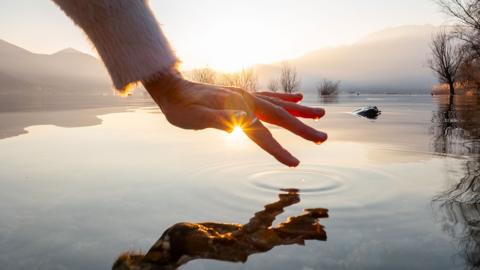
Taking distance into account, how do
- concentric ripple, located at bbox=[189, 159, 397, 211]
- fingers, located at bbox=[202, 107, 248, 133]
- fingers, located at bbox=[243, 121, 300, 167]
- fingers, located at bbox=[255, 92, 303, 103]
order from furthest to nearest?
concentric ripple, located at bbox=[189, 159, 397, 211] < fingers, located at bbox=[255, 92, 303, 103] < fingers, located at bbox=[243, 121, 300, 167] < fingers, located at bbox=[202, 107, 248, 133]

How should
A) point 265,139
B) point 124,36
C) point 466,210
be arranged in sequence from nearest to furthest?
point 124,36
point 265,139
point 466,210

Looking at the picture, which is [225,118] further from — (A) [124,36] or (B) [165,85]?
(A) [124,36]

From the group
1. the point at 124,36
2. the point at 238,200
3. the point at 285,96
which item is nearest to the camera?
the point at 124,36

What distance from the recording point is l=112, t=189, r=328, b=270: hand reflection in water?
1.41m

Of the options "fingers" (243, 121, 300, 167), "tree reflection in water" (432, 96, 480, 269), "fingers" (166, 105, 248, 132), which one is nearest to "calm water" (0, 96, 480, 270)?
"tree reflection in water" (432, 96, 480, 269)

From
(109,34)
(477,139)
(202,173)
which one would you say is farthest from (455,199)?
Answer: (477,139)

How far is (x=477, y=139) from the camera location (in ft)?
15.6

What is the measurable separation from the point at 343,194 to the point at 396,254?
0.86m

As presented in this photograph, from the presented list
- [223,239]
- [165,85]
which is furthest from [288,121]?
[223,239]

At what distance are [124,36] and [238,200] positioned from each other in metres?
1.41

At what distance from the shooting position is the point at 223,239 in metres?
1.58

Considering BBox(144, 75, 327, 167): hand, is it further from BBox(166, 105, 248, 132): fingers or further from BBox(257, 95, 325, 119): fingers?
BBox(257, 95, 325, 119): fingers

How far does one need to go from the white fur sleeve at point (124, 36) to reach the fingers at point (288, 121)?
42 cm

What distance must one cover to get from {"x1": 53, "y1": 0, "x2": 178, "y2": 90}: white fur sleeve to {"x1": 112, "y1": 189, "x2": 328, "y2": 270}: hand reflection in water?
73 cm
